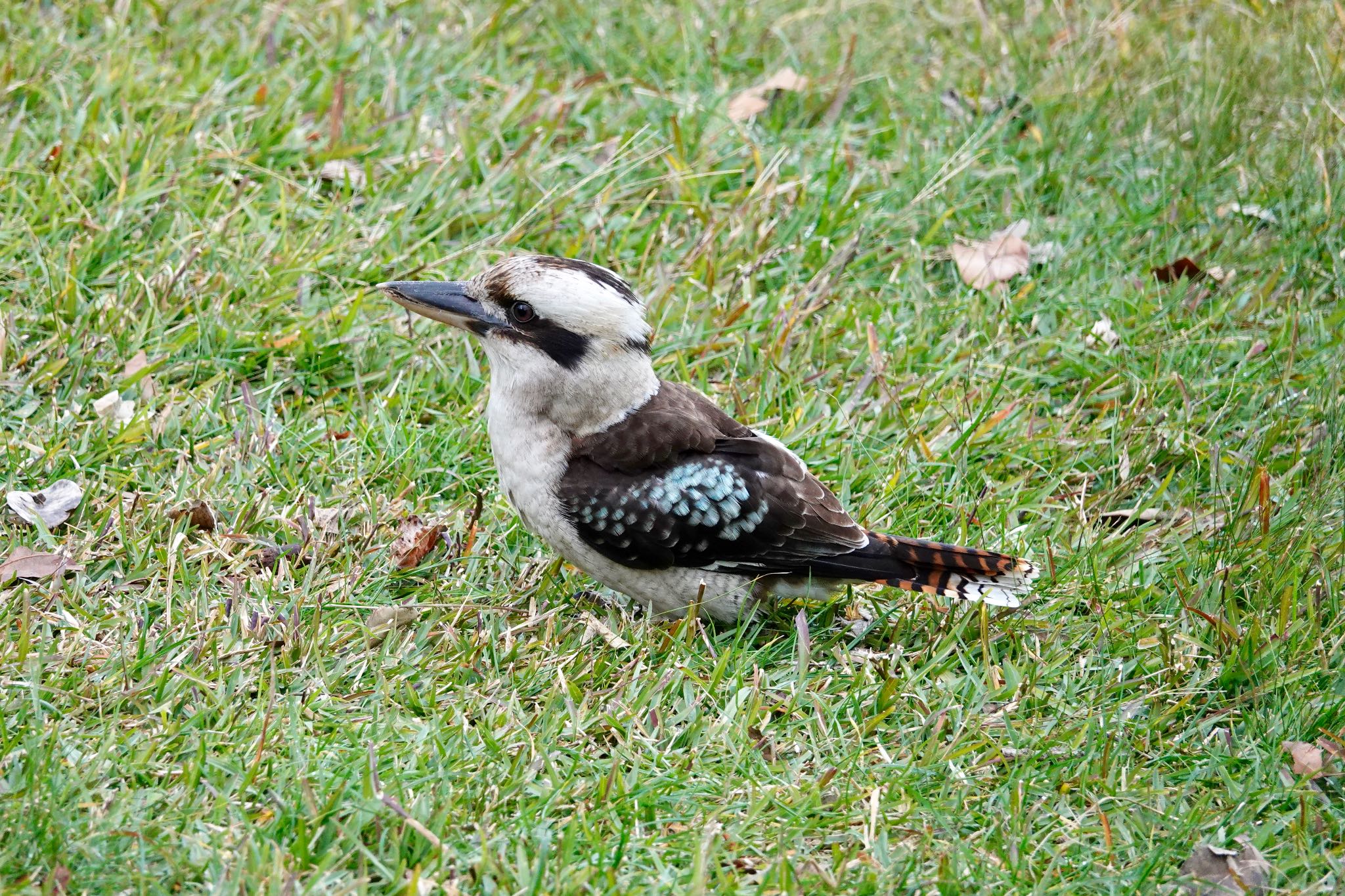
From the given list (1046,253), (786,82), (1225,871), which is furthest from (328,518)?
(786,82)

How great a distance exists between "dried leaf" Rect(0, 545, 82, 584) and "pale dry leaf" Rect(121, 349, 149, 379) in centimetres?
97

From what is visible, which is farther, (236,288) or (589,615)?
(236,288)

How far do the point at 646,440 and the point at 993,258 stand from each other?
8.32ft

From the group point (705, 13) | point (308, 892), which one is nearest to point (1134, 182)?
point (705, 13)

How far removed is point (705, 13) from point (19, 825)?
5.56 metres

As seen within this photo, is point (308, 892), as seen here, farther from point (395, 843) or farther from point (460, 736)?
point (460, 736)

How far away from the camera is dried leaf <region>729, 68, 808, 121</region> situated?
265 inches

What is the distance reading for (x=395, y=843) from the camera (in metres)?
3.19

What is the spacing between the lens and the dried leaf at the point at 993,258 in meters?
6.01

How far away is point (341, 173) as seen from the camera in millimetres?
5941

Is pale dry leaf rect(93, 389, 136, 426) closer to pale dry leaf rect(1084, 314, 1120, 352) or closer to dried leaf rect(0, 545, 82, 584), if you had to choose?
dried leaf rect(0, 545, 82, 584)

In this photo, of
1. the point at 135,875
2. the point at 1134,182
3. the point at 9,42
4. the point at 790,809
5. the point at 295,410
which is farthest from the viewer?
the point at 1134,182

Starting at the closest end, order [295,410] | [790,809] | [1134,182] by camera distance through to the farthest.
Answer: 1. [790,809]
2. [295,410]
3. [1134,182]

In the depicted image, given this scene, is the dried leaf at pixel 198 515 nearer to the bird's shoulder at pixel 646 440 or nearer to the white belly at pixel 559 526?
the white belly at pixel 559 526
